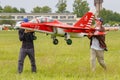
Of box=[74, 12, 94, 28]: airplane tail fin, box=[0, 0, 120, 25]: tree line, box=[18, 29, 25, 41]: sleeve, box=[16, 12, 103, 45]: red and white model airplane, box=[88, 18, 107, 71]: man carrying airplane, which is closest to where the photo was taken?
box=[18, 29, 25, 41]: sleeve

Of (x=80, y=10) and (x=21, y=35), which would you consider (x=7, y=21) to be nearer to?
(x=80, y=10)

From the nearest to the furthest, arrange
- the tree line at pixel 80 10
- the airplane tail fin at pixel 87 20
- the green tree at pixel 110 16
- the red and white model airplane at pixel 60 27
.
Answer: the red and white model airplane at pixel 60 27 < the airplane tail fin at pixel 87 20 < the tree line at pixel 80 10 < the green tree at pixel 110 16

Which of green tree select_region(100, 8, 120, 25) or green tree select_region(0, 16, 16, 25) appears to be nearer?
green tree select_region(0, 16, 16, 25)

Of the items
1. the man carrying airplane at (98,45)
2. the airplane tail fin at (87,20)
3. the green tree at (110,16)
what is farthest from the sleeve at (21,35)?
the green tree at (110,16)

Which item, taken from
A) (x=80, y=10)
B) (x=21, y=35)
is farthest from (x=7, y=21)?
(x=21, y=35)

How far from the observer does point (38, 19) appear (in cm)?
1950

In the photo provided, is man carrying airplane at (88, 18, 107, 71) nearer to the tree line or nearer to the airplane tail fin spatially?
the airplane tail fin

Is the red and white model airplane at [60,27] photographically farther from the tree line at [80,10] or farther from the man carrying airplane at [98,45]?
the tree line at [80,10]

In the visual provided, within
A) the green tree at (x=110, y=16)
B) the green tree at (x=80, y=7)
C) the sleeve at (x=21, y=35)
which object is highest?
the sleeve at (x=21, y=35)

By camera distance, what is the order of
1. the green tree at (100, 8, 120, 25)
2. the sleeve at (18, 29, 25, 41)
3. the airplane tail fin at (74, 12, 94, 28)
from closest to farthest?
1. the sleeve at (18, 29, 25, 41)
2. the airplane tail fin at (74, 12, 94, 28)
3. the green tree at (100, 8, 120, 25)

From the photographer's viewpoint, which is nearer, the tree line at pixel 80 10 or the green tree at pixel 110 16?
the tree line at pixel 80 10

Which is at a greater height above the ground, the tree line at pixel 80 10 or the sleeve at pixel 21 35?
the sleeve at pixel 21 35

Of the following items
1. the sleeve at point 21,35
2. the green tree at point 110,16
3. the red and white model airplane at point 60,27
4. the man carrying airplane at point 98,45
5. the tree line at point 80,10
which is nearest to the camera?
the sleeve at point 21,35

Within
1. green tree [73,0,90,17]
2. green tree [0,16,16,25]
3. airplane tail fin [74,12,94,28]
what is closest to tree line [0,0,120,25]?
green tree [73,0,90,17]
